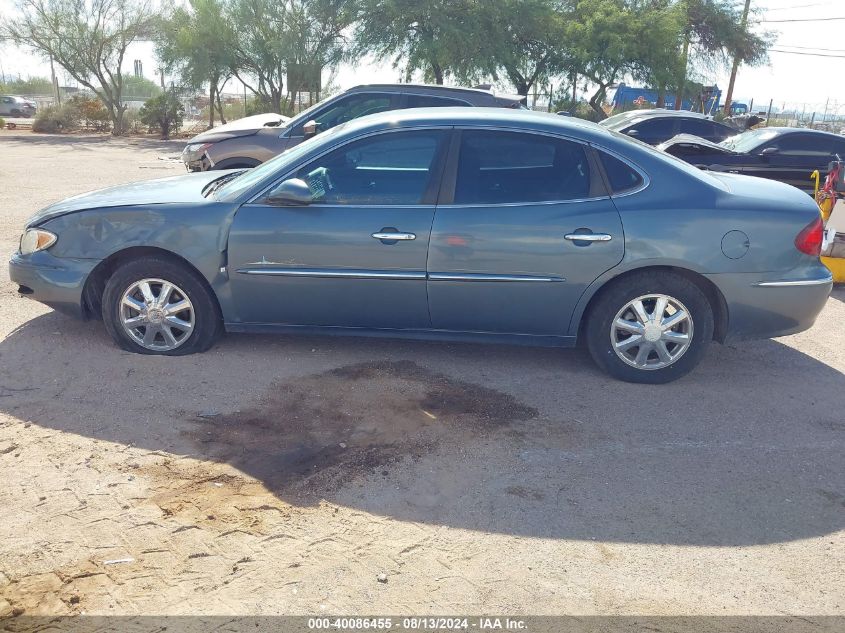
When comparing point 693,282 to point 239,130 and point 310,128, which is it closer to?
point 310,128

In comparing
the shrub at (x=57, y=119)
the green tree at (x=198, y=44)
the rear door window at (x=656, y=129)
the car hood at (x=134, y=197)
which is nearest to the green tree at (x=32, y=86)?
the shrub at (x=57, y=119)

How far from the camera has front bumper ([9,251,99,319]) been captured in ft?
17.0

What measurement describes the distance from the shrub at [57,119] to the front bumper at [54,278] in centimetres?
3047

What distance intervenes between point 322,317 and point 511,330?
1.26m

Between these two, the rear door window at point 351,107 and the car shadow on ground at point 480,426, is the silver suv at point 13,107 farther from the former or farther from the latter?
the car shadow on ground at point 480,426

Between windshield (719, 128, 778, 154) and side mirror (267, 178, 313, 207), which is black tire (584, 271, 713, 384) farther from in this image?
windshield (719, 128, 778, 154)

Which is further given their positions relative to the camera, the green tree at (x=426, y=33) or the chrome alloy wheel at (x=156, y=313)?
the green tree at (x=426, y=33)

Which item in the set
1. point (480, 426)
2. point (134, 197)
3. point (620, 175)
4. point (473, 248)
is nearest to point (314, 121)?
point (134, 197)

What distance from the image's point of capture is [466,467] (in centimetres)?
391

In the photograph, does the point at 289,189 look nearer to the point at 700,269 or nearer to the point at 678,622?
the point at 700,269

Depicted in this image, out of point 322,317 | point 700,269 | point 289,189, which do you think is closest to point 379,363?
point 322,317

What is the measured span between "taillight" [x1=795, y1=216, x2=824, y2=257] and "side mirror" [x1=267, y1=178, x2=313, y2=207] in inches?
123

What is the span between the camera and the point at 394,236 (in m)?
4.84

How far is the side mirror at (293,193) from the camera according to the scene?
483 cm
